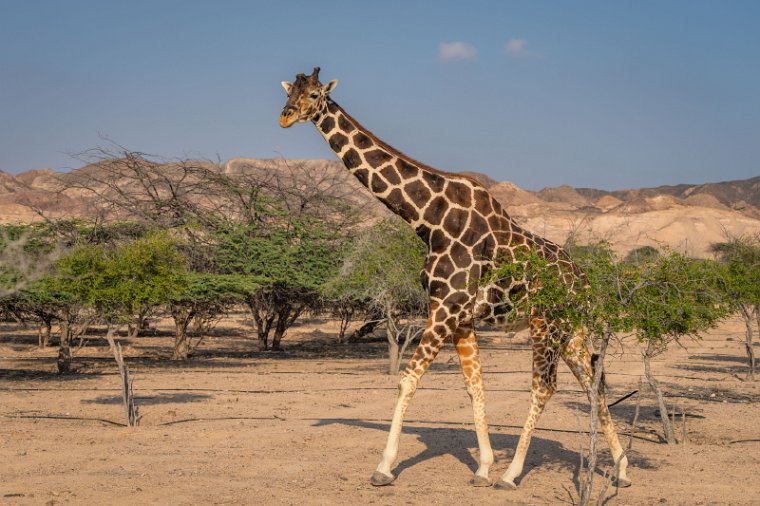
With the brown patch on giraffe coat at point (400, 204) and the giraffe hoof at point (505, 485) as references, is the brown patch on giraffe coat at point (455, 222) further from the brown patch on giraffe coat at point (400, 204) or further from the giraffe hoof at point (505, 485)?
the giraffe hoof at point (505, 485)

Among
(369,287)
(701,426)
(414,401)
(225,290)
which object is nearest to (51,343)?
(225,290)

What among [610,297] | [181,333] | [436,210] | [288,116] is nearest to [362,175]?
[436,210]

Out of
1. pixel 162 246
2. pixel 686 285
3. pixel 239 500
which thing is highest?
pixel 162 246

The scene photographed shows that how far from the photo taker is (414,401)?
1733 cm

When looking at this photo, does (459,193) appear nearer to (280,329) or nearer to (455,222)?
(455,222)

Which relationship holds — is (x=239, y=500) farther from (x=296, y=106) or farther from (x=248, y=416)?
(x=248, y=416)

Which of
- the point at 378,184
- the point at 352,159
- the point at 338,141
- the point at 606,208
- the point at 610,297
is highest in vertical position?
the point at 606,208

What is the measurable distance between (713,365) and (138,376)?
16239mm

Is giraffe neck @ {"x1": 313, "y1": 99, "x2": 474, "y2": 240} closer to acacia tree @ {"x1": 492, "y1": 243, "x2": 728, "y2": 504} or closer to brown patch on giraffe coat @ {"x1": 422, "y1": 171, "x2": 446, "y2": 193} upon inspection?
brown patch on giraffe coat @ {"x1": 422, "y1": 171, "x2": 446, "y2": 193}

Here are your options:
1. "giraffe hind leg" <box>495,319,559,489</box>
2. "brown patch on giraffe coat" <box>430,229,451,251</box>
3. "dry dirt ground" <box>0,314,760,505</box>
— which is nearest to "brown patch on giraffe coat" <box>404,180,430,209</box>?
"brown patch on giraffe coat" <box>430,229,451,251</box>

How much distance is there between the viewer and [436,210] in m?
9.98

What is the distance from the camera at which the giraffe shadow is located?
10836 millimetres

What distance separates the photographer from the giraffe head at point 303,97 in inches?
389

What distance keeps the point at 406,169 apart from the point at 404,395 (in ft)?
8.75
